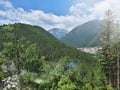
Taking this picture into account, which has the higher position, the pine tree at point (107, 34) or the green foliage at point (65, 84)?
the pine tree at point (107, 34)

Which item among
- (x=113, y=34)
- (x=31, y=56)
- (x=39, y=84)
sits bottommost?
(x=39, y=84)

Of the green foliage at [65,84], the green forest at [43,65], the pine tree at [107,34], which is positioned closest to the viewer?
the green forest at [43,65]

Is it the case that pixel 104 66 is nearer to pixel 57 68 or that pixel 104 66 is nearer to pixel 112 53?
pixel 112 53

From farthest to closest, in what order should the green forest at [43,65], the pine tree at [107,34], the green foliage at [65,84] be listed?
the pine tree at [107,34] → the green foliage at [65,84] → the green forest at [43,65]

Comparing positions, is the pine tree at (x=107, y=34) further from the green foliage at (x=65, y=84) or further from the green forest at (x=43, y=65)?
the green foliage at (x=65, y=84)

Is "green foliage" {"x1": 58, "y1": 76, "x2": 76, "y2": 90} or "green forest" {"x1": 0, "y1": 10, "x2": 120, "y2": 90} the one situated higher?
"green forest" {"x1": 0, "y1": 10, "x2": 120, "y2": 90}

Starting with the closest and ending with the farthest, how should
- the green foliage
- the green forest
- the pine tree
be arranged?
1. the green forest
2. the green foliage
3. the pine tree

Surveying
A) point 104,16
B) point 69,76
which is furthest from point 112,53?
point 69,76

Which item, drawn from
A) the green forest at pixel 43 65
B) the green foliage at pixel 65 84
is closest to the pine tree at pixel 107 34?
the green forest at pixel 43 65

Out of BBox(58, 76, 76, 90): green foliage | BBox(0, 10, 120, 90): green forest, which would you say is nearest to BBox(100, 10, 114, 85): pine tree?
BBox(0, 10, 120, 90): green forest

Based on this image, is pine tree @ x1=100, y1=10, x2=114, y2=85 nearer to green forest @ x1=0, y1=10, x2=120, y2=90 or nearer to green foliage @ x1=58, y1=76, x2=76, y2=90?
green forest @ x1=0, y1=10, x2=120, y2=90

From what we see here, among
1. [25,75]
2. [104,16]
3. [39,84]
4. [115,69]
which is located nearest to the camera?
[25,75]
